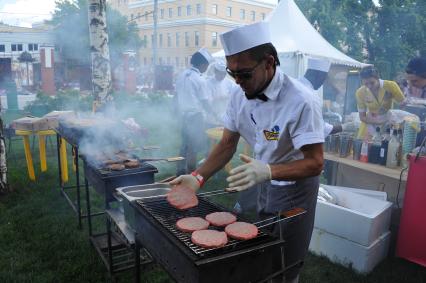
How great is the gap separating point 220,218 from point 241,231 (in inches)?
9.5

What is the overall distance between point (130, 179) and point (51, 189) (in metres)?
3.32

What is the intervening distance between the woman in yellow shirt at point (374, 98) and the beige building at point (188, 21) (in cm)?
4632

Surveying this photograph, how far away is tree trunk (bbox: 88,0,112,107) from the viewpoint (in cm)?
677

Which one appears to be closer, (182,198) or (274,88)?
(274,88)

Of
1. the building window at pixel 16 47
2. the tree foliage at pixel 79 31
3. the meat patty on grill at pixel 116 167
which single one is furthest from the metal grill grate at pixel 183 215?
the building window at pixel 16 47

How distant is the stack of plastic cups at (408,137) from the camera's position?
3.85 metres

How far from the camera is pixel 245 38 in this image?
1.99 meters

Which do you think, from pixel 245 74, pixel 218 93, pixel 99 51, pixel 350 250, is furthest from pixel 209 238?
pixel 99 51

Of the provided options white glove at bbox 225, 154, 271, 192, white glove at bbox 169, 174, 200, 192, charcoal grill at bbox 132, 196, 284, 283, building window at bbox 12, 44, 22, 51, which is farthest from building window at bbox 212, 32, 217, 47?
white glove at bbox 225, 154, 271, 192

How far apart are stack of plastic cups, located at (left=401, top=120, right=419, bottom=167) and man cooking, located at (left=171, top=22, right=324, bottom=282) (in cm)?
228

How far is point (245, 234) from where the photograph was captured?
5.77 ft

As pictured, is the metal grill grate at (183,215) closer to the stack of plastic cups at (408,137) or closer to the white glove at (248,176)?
the white glove at (248,176)

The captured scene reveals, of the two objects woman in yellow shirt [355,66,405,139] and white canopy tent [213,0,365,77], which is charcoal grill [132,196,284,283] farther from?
white canopy tent [213,0,365,77]

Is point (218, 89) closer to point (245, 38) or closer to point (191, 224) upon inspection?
point (245, 38)
